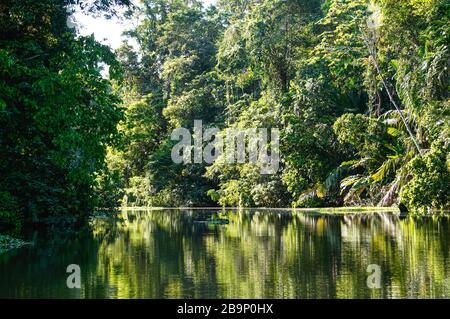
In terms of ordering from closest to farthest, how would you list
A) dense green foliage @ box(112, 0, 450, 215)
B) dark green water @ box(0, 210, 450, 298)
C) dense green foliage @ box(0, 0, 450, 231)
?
dark green water @ box(0, 210, 450, 298) < dense green foliage @ box(0, 0, 450, 231) < dense green foliage @ box(112, 0, 450, 215)

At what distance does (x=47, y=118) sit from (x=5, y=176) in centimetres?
314

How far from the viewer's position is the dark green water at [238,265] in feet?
21.6

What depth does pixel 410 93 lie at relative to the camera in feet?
79.8

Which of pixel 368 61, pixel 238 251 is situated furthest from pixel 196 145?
pixel 238 251

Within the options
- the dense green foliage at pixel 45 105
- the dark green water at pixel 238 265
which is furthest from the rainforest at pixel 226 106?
the dark green water at pixel 238 265

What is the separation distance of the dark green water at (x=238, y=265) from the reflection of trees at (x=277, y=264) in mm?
11

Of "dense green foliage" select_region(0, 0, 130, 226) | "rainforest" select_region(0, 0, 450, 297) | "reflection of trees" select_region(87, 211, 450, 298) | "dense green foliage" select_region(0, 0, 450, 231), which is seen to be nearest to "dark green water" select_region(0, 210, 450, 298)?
"reflection of trees" select_region(87, 211, 450, 298)

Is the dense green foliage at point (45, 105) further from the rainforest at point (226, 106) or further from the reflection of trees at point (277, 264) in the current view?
the reflection of trees at point (277, 264)

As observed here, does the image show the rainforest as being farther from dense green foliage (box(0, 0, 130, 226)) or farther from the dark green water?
the dark green water

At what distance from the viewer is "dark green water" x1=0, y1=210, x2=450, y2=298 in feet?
21.6

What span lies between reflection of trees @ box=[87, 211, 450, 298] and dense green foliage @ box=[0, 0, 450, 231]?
2749 mm

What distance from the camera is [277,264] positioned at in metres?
8.80

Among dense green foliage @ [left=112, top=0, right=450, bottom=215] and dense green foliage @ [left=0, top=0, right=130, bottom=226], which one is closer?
dense green foliage @ [left=0, top=0, right=130, bottom=226]
